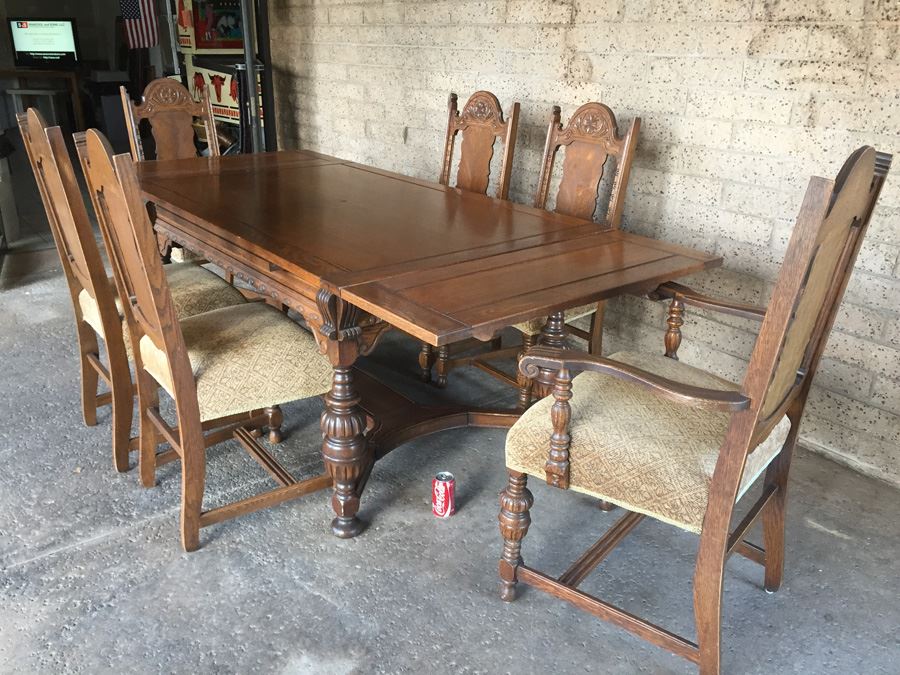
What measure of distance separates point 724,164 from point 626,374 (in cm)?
147

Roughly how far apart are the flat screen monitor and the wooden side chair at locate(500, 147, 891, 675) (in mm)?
8923

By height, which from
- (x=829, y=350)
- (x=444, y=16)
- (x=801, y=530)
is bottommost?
(x=801, y=530)

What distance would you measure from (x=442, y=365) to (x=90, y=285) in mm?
1301

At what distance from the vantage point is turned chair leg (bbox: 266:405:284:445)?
2.49m

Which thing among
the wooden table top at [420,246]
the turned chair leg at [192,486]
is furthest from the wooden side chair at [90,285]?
the turned chair leg at [192,486]

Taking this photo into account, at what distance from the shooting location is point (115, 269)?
1928mm

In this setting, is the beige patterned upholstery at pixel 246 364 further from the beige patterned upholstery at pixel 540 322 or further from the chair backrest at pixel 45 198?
the beige patterned upholstery at pixel 540 322

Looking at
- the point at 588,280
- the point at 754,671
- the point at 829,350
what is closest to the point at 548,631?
the point at 754,671

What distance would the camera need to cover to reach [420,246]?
2025mm

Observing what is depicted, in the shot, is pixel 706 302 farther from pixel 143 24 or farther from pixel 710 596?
pixel 143 24

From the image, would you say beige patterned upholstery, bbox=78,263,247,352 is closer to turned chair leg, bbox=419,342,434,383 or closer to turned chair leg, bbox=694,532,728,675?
turned chair leg, bbox=419,342,434,383

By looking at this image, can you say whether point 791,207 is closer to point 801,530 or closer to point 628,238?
point 628,238

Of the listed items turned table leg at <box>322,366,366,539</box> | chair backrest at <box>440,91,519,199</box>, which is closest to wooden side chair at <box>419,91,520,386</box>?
chair backrest at <box>440,91,519,199</box>

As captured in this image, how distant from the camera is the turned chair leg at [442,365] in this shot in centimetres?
290
